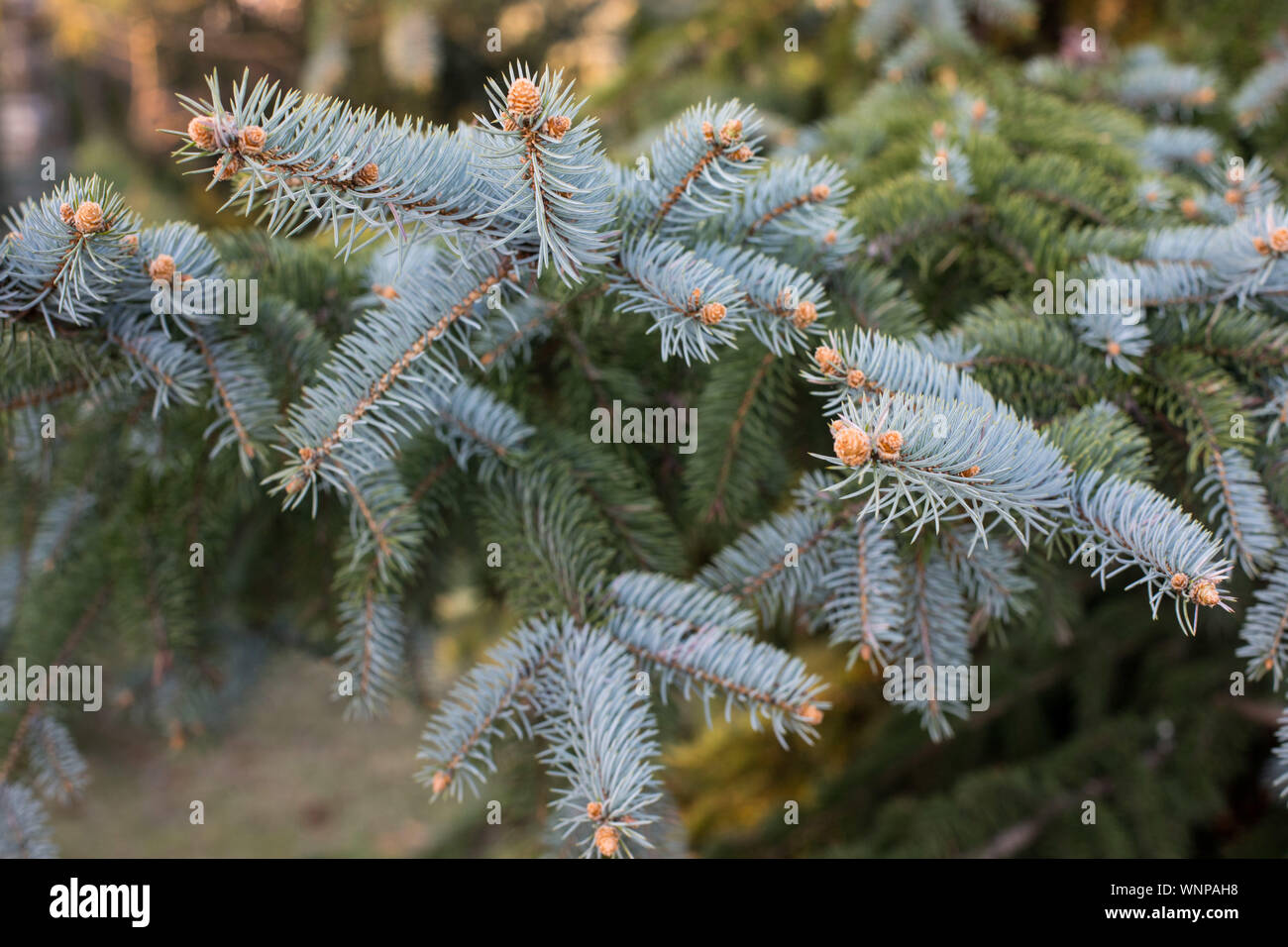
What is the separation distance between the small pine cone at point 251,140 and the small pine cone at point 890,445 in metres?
0.45

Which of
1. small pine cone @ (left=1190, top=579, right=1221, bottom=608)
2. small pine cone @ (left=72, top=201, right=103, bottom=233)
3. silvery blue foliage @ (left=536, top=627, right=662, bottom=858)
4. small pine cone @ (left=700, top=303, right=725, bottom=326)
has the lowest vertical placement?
silvery blue foliage @ (left=536, top=627, right=662, bottom=858)

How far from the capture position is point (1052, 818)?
1437 millimetres

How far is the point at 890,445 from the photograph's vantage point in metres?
0.55

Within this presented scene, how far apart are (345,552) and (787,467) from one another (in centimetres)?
52

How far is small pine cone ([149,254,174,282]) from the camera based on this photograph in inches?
29.6

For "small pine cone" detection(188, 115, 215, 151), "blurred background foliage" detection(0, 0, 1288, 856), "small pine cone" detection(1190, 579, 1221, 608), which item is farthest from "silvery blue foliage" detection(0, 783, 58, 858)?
"small pine cone" detection(1190, 579, 1221, 608)

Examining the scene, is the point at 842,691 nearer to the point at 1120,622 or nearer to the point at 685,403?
the point at 1120,622

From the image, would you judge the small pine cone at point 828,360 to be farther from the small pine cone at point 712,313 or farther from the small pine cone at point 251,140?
the small pine cone at point 251,140

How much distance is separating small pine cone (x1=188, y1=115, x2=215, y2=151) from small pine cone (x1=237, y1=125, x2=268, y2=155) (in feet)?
0.05

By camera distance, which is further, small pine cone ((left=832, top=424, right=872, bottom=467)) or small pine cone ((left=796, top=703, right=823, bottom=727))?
small pine cone ((left=796, top=703, right=823, bottom=727))

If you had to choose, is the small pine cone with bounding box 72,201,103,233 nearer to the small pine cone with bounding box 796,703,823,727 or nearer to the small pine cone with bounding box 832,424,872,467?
the small pine cone with bounding box 832,424,872,467

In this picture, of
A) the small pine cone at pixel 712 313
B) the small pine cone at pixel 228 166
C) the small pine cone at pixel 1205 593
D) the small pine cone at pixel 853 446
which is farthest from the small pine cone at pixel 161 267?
the small pine cone at pixel 1205 593

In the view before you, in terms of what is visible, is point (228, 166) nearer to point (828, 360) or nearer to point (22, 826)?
point (828, 360)

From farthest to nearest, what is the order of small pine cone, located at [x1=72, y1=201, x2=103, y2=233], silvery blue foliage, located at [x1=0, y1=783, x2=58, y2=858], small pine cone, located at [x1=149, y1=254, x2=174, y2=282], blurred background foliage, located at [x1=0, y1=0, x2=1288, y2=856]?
blurred background foliage, located at [x1=0, y1=0, x2=1288, y2=856], silvery blue foliage, located at [x1=0, y1=783, x2=58, y2=858], small pine cone, located at [x1=149, y1=254, x2=174, y2=282], small pine cone, located at [x1=72, y1=201, x2=103, y2=233]
